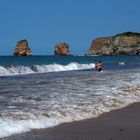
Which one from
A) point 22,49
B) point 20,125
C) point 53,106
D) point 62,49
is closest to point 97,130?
point 20,125

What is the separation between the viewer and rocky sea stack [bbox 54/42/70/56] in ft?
593

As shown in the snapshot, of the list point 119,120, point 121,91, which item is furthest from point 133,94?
point 119,120

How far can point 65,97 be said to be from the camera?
15.6 m

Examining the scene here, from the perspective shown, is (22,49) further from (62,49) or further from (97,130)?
(97,130)

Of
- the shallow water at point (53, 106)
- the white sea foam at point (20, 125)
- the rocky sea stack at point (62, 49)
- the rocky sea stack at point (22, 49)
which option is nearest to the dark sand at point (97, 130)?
the white sea foam at point (20, 125)

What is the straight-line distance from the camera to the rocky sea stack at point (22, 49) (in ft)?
535

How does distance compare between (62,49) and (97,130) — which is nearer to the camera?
(97,130)

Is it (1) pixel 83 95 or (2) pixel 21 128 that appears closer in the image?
(2) pixel 21 128

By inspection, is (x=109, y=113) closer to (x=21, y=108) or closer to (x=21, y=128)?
(x=21, y=108)

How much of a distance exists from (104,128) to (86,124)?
644mm

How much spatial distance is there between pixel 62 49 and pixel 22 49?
74.3 ft

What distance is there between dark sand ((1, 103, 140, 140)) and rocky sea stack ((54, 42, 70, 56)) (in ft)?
552

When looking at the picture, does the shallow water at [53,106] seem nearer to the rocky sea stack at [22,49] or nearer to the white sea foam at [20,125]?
the white sea foam at [20,125]

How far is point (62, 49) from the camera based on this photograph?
7165 inches
